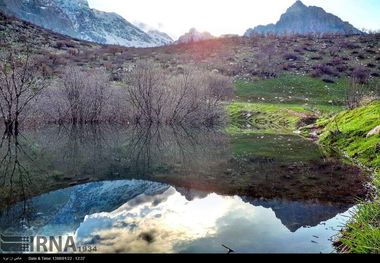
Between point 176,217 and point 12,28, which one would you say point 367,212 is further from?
point 12,28

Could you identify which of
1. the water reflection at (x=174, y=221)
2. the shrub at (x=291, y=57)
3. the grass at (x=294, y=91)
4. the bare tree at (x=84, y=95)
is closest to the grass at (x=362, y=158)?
the water reflection at (x=174, y=221)

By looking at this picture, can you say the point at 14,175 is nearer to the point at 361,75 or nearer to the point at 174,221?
the point at 174,221

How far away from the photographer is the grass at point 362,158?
26.2 ft

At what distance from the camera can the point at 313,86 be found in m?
89.1

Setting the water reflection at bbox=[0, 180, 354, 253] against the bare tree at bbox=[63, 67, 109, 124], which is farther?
the bare tree at bbox=[63, 67, 109, 124]

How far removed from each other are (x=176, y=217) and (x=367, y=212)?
5658 mm

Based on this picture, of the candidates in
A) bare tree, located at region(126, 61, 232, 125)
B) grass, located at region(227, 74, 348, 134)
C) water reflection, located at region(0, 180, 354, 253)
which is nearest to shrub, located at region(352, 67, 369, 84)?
grass, located at region(227, 74, 348, 134)

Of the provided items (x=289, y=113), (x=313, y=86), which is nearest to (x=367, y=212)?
(x=289, y=113)

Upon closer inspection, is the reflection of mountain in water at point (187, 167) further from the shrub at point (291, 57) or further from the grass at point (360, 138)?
the shrub at point (291, 57)

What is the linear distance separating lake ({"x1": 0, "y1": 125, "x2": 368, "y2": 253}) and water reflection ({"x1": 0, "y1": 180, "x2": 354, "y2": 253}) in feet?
0.09

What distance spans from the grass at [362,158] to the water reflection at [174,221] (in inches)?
38.2

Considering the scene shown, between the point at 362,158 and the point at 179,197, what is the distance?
11955 millimetres

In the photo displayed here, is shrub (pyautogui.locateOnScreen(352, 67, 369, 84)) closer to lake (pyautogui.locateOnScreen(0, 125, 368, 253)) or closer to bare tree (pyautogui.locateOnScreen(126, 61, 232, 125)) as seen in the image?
bare tree (pyautogui.locateOnScreen(126, 61, 232, 125))

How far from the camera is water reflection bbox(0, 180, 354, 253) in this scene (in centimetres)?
1012
